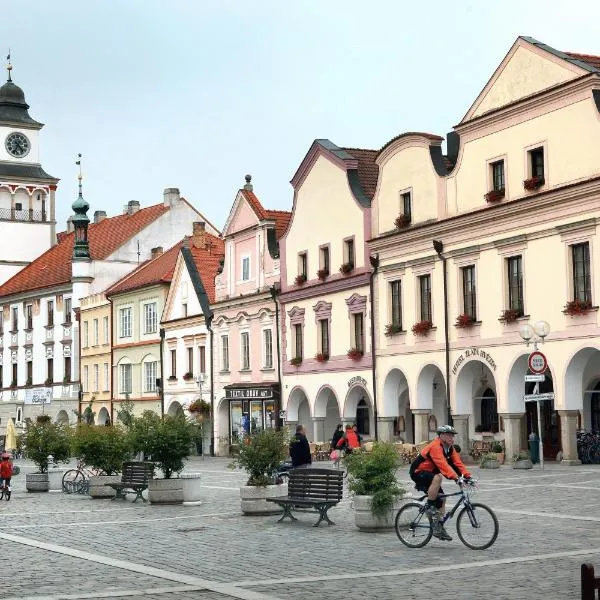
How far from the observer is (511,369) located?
128 feet

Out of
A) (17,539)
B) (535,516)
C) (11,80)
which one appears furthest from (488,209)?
(11,80)

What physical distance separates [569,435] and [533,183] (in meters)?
7.64

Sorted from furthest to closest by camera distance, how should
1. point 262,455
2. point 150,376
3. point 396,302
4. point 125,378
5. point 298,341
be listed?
1. point 125,378
2. point 150,376
3. point 298,341
4. point 396,302
5. point 262,455

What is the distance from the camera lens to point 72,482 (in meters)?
Result: 33.1

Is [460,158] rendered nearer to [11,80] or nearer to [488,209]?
[488,209]

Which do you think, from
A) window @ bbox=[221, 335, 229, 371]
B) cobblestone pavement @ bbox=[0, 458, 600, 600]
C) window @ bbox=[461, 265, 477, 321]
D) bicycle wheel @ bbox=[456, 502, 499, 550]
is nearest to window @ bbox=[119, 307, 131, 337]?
window @ bbox=[221, 335, 229, 371]

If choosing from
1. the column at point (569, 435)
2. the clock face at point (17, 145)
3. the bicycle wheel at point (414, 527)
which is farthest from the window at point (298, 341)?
the clock face at point (17, 145)

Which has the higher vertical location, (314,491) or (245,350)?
(245,350)

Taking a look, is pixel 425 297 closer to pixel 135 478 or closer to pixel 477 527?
pixel 135 478

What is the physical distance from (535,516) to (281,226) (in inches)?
1417

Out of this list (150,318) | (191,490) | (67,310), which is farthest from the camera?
(67,310)

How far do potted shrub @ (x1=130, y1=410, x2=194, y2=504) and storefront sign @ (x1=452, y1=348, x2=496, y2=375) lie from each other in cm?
1505

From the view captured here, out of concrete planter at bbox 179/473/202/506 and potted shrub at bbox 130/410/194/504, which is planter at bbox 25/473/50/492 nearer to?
potted shrub at bbox 130/410/194/504

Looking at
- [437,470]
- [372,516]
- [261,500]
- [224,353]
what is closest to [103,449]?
[261,500]
